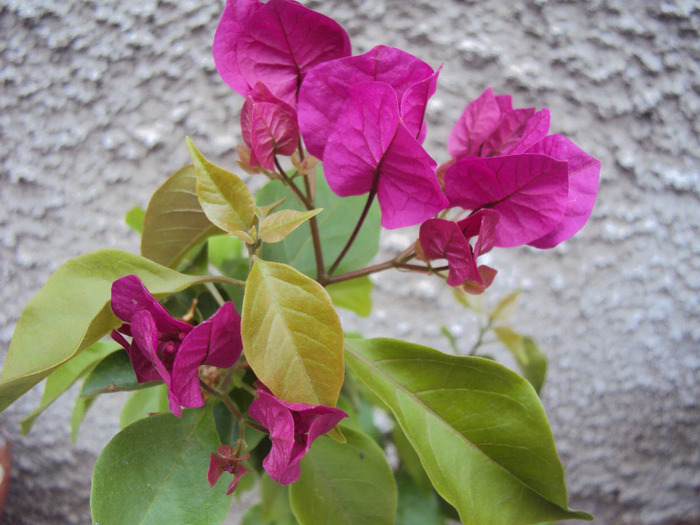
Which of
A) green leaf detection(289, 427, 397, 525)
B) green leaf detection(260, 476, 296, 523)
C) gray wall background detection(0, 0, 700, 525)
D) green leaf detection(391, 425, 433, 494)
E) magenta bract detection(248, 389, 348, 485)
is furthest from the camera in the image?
gray wall background detection(0, 0, 700, 525)

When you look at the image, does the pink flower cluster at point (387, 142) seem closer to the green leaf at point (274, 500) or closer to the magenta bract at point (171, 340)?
the magenta bract at point (171, 340)

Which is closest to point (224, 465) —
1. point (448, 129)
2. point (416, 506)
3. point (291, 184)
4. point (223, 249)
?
point (291, 184)

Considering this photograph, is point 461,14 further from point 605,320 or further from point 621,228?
point 605,320

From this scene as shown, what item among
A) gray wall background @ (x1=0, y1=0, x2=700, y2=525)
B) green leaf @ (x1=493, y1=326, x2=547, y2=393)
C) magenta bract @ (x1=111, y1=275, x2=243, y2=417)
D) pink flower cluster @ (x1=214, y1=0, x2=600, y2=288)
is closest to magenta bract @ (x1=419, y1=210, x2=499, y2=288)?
pink flower cluster @ (x1=214, y1=0, x2=600, y2=288)

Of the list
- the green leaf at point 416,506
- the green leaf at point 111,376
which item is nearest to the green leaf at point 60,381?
the green leaf at point 111,376

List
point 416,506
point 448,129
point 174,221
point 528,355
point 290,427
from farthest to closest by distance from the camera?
point 448,129
point 416,506
point 528,355
point 174,221
point 290,427

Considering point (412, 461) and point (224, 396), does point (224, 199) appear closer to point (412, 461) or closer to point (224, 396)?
point (224, 396)

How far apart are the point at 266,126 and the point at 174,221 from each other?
0.33 ft

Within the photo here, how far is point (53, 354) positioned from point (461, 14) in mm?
688

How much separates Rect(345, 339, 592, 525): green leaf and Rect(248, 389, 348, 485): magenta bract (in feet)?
0.17

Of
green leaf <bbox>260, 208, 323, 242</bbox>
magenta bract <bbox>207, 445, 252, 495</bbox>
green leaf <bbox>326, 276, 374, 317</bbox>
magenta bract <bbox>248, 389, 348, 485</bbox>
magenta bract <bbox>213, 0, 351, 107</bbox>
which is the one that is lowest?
green leaf <bbox>326, 276, 374, 317</bbox>

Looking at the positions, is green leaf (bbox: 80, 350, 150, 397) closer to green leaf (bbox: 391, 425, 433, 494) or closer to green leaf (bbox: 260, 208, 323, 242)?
green leaf (bbox: 260, 208, 323, 242)

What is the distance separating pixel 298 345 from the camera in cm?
21

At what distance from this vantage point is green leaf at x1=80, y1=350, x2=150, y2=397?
275 millimetres
